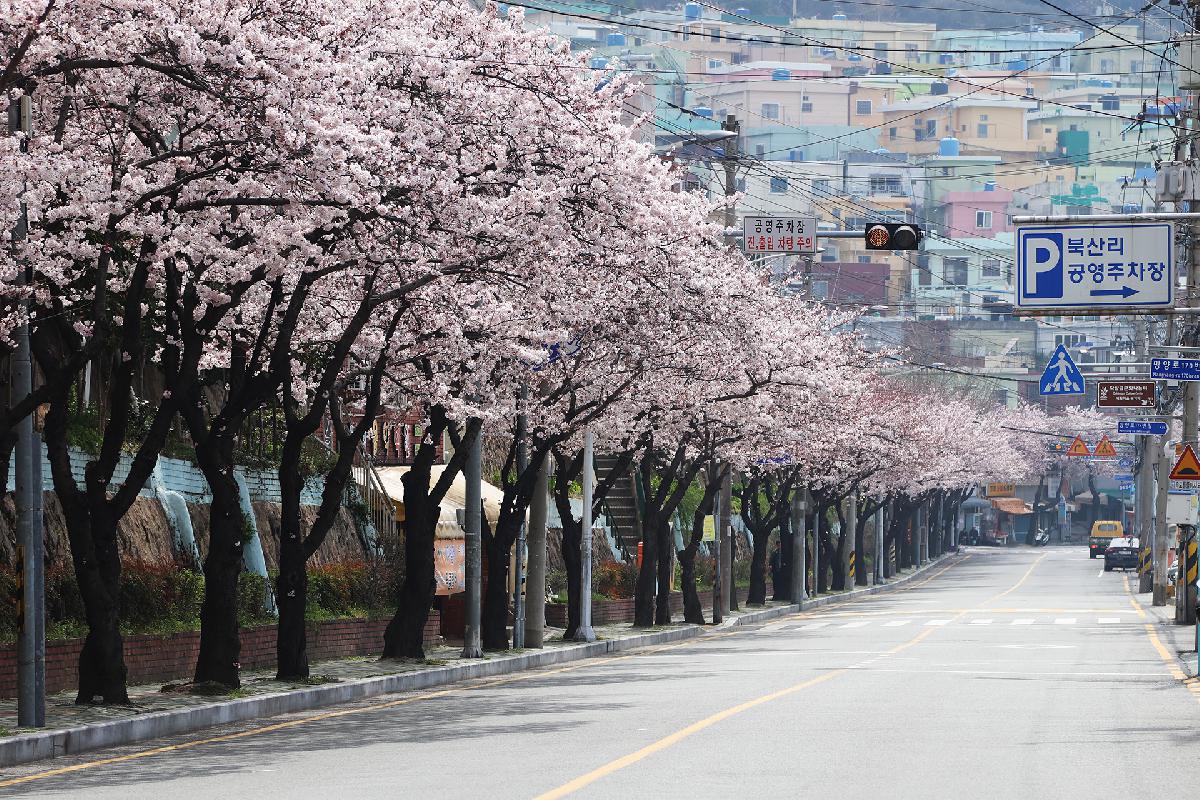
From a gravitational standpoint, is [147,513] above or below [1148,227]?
below

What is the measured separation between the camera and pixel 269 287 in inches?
969

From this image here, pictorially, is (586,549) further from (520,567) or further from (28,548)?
(28,548)

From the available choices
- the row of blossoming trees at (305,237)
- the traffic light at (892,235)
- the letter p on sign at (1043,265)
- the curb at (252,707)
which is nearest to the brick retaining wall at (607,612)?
the curb at (252,707)

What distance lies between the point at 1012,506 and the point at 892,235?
13640 cm

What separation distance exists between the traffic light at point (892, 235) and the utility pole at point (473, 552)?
678cm

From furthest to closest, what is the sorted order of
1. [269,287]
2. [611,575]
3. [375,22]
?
[611,575], [269,287], [375,22]

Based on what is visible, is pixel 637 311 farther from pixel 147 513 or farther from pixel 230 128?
pixel 230 128

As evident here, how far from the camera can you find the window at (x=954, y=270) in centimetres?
18625

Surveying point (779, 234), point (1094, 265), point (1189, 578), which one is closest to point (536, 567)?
point (779, 234)

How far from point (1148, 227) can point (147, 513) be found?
1468cm

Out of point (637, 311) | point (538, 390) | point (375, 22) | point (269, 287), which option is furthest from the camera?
point (538, 390)

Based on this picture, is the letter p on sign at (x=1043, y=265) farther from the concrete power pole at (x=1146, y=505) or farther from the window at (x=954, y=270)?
the window at (x=954, y=270)

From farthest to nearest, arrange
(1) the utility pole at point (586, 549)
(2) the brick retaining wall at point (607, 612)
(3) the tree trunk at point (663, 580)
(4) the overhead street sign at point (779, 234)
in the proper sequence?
(3) the tree trunk at point (663, 580), (2) the brick retaining wall at point (607, 612), (1) the utility pole at point (586, 549), (4) the overhead street sign at point (779, 234)

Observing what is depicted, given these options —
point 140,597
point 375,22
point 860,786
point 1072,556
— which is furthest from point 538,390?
point 1072,556
